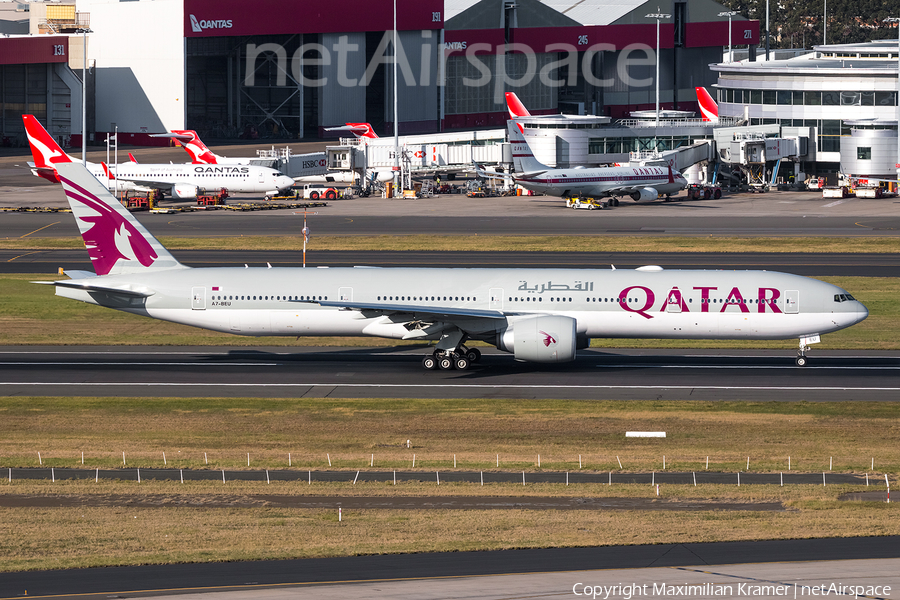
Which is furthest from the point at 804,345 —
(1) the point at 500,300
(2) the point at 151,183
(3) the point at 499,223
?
(2) the point at 151,183

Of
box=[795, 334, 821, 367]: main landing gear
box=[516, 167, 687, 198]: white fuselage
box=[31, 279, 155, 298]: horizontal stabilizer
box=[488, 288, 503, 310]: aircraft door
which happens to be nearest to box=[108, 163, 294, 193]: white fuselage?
box=[516, 167, 687, 198]: white fuselage

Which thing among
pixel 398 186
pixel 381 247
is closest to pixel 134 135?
pixel 398 186

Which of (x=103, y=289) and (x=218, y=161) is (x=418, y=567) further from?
(x=218, y=161)

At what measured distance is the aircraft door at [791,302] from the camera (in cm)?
4478

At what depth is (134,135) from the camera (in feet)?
495

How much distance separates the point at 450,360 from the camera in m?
45.9

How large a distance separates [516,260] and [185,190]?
48519 millimetres

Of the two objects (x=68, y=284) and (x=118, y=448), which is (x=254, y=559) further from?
(x=68, y=284)

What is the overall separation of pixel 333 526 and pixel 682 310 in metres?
22.8

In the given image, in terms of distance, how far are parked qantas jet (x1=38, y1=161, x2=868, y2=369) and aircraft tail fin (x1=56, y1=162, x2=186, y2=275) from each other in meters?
0.04

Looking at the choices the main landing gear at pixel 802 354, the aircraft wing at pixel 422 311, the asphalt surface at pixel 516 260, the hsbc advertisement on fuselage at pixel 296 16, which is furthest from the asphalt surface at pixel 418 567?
the hsbc advertisement on fuselage at pixel 296 16

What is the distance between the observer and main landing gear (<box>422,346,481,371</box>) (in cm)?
4588

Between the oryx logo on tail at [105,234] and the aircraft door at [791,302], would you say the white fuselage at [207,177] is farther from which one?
the aircraft door at [791,302]

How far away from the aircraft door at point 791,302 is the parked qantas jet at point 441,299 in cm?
4
